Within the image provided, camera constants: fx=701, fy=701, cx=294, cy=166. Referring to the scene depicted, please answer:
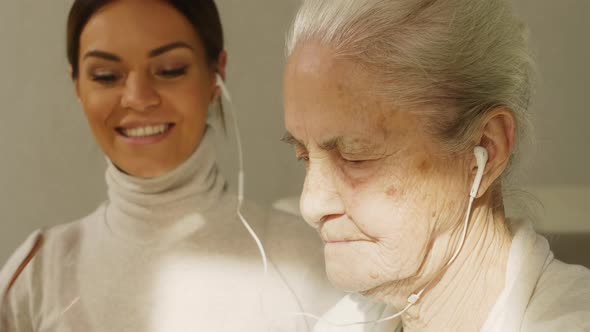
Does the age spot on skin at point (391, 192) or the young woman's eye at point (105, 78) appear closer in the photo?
the age spot on skin at point (391, 192)

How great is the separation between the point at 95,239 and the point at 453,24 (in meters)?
0.71

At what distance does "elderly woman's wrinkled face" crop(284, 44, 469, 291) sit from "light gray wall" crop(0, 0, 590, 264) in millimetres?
220

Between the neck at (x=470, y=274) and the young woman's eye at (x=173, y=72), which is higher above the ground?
the young woman's eye at (x=173, y=72)

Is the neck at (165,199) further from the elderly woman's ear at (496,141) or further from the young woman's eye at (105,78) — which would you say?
the elderly woman's ear at (496,141)

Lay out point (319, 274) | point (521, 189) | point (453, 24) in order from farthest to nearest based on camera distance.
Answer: point (319, 274) → point (521, 189) → point (453, 24)

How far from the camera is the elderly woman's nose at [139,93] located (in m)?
1.16

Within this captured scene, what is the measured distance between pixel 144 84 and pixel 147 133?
85 millimetres

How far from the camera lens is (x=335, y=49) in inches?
38.2

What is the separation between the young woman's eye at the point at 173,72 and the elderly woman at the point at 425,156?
0.23 metres

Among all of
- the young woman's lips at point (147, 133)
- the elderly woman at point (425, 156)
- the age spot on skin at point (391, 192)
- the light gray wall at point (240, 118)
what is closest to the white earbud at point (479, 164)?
the elderly woman at point (425, 156)

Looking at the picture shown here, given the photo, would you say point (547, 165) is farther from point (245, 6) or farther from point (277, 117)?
point (245, 6)

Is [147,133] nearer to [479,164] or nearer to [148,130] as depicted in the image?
[148,130]

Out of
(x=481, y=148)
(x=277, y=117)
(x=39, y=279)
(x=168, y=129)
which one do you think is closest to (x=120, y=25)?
(x=168, y=129)

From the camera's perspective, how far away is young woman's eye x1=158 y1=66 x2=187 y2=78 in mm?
1170
